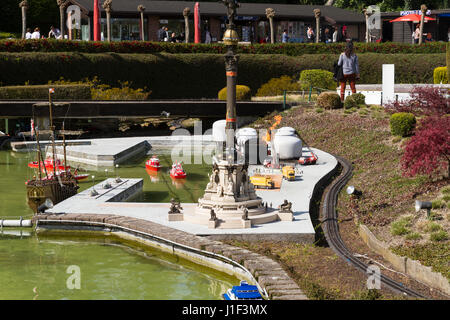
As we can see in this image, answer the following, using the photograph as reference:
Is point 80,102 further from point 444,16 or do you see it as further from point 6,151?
point 444,16

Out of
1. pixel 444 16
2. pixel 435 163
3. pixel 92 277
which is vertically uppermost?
pixel 444 16

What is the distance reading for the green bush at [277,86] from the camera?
152 feet

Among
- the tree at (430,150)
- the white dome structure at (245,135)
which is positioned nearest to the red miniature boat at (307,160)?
the white dome structure at (245,135)

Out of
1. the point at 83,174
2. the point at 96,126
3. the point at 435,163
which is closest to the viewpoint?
the point at 435,163

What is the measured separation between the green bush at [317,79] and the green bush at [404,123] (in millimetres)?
14802

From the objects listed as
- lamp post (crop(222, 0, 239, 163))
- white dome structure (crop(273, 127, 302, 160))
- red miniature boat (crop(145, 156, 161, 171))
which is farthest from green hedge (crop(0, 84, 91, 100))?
lamp post (crop(222, 0, 239, 163))

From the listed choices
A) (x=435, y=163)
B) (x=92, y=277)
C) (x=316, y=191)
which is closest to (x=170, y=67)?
(x=316, y=191)

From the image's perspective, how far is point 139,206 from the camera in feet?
71.4

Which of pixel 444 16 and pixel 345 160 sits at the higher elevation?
pixel 444 16

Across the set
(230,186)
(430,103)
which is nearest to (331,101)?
(430,103)

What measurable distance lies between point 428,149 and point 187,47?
29699 millimetres

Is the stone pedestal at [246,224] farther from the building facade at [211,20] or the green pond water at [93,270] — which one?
the building facade at [211,20]

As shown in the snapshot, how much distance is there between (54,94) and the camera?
41.3 meters

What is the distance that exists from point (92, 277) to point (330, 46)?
121 feet
